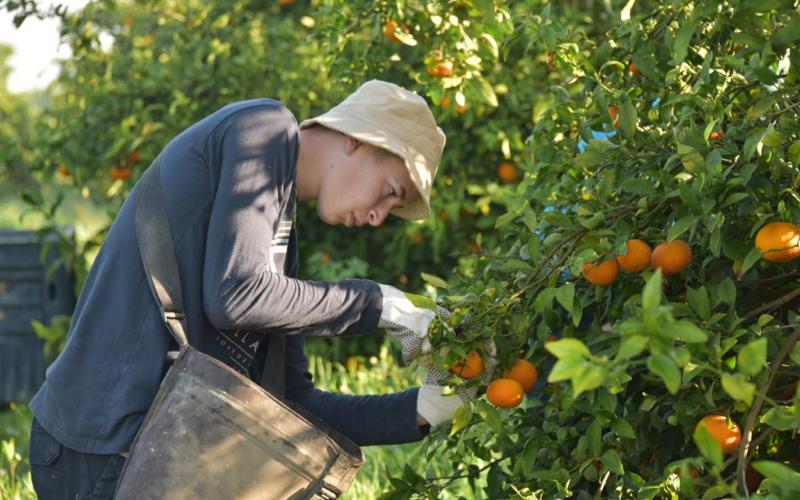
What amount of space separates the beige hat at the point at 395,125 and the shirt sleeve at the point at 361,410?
0.41m

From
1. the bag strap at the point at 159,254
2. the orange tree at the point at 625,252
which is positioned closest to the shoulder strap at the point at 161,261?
the bag strap at the point at 159,254

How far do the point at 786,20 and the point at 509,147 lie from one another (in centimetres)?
250

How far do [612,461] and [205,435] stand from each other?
0.69m

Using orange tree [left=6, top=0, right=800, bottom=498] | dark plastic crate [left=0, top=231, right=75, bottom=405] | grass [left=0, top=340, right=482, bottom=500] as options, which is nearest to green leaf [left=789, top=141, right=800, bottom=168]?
orange tree [left=6, top=0, right=800, bottom=498]

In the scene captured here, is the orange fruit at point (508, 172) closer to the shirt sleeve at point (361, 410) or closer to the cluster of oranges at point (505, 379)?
the shirt sleeve at point (361, 410)

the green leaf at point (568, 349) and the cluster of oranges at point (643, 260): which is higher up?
the green leaf at point (568, 349)

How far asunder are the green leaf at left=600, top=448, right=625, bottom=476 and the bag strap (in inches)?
29.1

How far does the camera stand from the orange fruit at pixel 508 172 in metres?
4.69

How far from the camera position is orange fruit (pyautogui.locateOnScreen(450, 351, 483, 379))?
2.11 m

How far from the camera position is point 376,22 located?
3.09 metres

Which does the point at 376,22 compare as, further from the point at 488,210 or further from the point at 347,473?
the point at 488,210

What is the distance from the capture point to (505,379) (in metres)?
2.13

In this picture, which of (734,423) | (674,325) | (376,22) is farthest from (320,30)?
(674,325)

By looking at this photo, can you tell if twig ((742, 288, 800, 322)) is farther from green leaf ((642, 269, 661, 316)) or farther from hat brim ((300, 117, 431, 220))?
green leaf ((642, 269, 661, 316))
